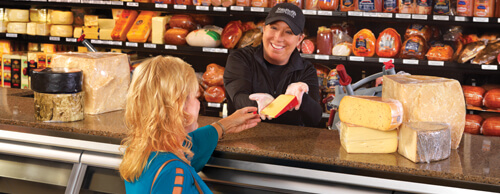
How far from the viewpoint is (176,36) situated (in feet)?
13.9

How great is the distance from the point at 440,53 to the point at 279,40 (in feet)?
5.61

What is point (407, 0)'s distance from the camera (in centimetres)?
365

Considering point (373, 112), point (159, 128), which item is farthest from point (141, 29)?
point (159, 128)

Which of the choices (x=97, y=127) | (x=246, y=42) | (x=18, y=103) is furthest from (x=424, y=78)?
(x=246, y=42)

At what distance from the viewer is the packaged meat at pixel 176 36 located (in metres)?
4.23

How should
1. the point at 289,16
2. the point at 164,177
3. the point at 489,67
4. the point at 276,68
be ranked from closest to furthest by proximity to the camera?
1. the point at 164,177
2. the point at 289,16
3. the point at 276,68
4. the point at 489,67

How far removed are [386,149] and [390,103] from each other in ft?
0.59

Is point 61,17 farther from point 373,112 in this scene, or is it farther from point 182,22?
point 373,112

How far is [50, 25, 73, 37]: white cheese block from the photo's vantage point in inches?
183

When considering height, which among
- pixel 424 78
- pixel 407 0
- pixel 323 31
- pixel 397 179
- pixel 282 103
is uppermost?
pixel 407 0

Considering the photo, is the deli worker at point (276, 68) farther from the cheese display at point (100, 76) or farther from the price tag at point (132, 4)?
the price tag at point (132, 4)

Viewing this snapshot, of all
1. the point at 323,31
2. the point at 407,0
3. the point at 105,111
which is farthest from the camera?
the point at 323,31

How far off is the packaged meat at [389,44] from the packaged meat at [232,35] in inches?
46.5

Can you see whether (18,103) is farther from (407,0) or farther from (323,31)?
(407,0)
